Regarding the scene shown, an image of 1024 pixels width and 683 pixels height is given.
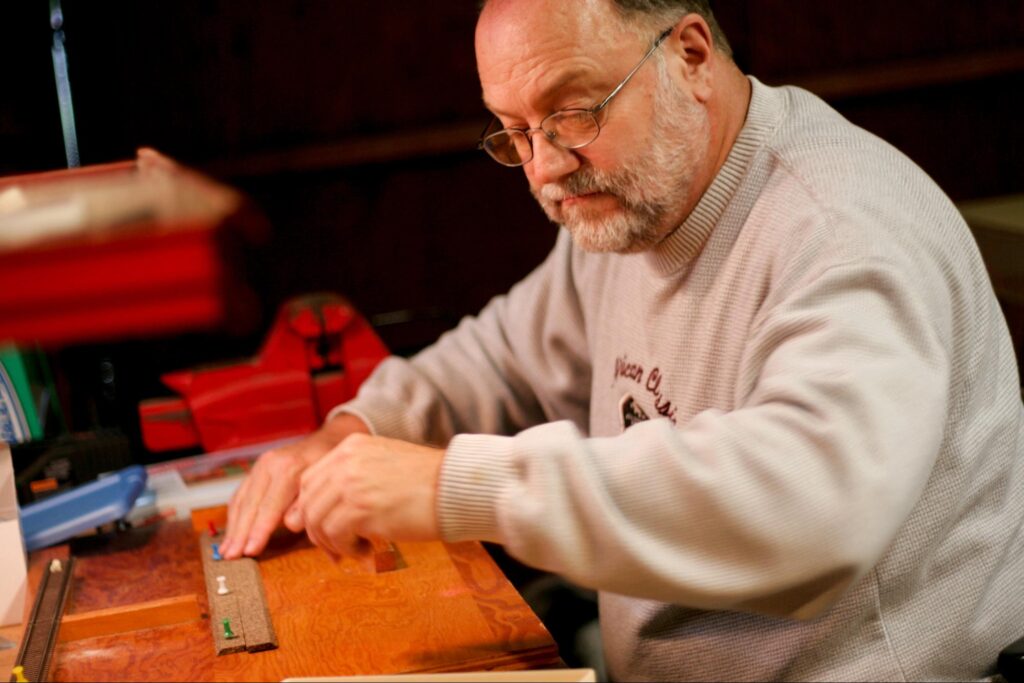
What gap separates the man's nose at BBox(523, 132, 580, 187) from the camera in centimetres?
160

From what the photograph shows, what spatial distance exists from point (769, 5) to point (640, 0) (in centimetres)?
182

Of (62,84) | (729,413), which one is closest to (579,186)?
(729,413)

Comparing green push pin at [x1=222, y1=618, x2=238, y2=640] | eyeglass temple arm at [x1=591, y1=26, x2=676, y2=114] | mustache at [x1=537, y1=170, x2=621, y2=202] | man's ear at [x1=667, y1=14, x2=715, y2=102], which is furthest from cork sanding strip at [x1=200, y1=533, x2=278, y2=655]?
man's ear at [x1=667, y1=14, x2=715, y2=102]

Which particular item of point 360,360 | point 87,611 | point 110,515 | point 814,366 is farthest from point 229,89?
point 814,366

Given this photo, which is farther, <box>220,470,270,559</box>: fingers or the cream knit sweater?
<box>220,470,270,559</box>: fingers

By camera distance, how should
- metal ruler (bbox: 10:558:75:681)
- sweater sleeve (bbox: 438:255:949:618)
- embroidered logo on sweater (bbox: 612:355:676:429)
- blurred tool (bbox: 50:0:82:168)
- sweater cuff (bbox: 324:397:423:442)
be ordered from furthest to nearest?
blurred tool (bbox: 50:0:82:168)
sweater cuff (bbox: 324:397:423:442)
embroidered logo on sweater (bbox: 612:355:676:429)
metal ruler (bbox: 10:558:75:681)
sweater sleeve (bbox: 438:255:949:618)

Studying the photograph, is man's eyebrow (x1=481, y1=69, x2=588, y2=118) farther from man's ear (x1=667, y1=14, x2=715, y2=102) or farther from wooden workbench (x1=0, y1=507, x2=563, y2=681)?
wooden workbench (x1=0, y1=507, x2=563, y2=681)

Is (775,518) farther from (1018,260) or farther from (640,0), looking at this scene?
(1018,260)

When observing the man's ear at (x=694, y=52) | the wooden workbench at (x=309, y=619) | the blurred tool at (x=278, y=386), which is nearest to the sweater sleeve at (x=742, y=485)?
the wooden workbench at (x=309, y=619)

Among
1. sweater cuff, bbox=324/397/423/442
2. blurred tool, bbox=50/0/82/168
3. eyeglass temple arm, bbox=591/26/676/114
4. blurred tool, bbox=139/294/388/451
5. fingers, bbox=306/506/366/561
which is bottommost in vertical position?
blurred tool, bbox=139/294/388/451

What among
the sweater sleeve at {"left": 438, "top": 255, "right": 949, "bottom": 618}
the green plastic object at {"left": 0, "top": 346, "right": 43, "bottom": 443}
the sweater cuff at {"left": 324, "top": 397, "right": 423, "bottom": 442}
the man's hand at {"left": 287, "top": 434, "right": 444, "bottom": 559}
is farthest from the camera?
the sweater cuff at {"left": 324, "top": 397, "right": 423, "bottom": 442}

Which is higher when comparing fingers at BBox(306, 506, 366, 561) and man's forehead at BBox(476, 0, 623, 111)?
man's forehead at BBox(476, 0, 623, 111)

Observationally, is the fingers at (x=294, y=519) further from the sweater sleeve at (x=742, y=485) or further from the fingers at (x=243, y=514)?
the sweater sleeve at (x=742, y=485)

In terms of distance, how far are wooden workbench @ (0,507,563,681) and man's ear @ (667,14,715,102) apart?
751 mm
